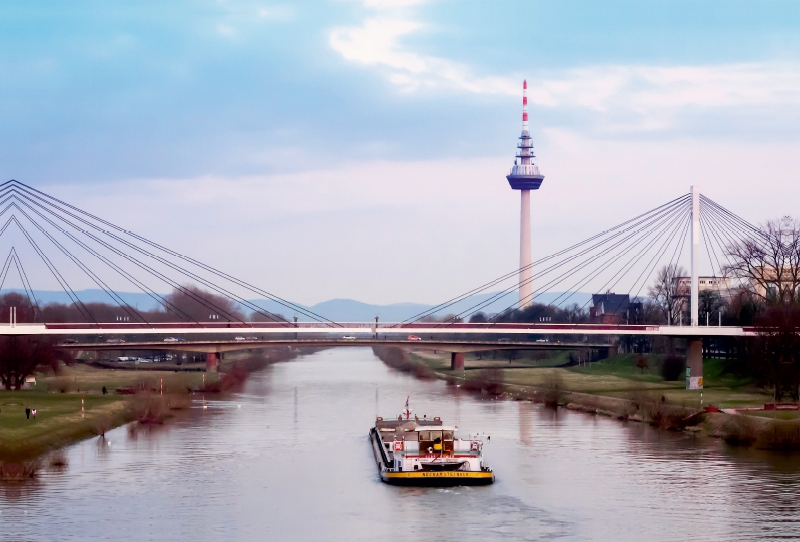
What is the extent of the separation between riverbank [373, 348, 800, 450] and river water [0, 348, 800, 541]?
1819 mm

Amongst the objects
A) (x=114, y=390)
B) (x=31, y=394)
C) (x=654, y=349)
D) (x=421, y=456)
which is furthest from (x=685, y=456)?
(x=654, y=349)

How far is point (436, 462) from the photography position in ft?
159

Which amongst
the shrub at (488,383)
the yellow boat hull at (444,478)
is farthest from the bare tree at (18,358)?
the yellow boat hull at (444,478)

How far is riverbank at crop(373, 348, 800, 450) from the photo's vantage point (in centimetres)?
6019

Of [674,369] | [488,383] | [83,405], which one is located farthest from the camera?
[488,383]

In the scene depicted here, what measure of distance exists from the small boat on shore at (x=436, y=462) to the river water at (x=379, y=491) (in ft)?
2.94

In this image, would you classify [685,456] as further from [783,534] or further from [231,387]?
[231,387]

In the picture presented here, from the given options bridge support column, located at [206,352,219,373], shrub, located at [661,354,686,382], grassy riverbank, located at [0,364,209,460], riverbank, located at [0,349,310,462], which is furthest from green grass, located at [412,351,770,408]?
grassy riverbank, located at [0,364,209,460]

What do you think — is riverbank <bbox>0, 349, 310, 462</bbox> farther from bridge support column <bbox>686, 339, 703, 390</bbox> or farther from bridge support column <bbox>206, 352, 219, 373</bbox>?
bridge support column <bbox>686, 339, 703, 390</bbox>

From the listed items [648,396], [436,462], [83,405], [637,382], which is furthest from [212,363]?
[436,462]

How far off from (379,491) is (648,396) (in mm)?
35225

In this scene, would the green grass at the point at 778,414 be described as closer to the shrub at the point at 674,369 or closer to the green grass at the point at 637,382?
the green grass at the point at 637,382

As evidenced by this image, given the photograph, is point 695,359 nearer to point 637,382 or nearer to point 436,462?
point 637,382

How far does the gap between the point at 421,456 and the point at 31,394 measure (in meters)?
42.8
